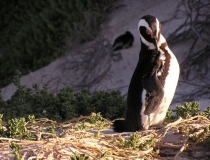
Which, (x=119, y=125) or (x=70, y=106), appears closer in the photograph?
(x=119, y=125)

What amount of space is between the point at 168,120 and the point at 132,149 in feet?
A: 4.06

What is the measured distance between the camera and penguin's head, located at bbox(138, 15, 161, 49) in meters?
4.64

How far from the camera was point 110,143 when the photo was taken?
3.80 meters

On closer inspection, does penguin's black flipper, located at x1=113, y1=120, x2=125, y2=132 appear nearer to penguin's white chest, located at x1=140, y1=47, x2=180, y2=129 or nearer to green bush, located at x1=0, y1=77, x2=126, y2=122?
penguin's white chest, located at x1=140, y1=47, x2=180, y2=129

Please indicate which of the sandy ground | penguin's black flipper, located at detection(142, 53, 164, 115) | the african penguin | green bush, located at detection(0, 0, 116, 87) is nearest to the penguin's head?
the african penguin

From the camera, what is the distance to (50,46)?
38.5ft

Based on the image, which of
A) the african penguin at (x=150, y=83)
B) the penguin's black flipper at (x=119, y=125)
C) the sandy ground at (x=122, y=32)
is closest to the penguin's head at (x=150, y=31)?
the african penguin at (x=150, y=83)

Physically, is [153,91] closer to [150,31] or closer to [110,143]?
[150,31]

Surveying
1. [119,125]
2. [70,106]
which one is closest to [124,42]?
[70,106]

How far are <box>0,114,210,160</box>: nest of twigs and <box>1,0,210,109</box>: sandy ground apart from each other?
4.76 m

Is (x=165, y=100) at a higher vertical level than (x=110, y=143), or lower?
Answer: higher

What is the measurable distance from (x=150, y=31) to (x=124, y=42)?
594 centimetres

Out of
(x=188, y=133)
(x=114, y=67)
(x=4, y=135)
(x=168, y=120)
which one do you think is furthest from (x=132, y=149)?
(x=114, y=67)

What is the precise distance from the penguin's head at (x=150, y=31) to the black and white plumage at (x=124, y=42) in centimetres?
554
